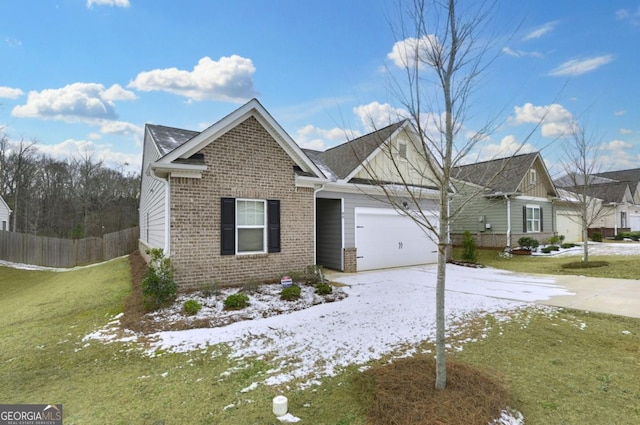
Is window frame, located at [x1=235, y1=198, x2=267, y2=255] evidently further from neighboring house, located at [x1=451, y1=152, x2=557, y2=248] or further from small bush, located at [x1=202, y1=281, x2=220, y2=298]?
neighboring house, located at [x1=451, y1=152, x2=557, y2=248]

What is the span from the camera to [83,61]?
12.9 meters

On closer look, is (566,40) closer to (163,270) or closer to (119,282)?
(163,270)

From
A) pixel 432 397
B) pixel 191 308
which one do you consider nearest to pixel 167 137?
pixel 191 308

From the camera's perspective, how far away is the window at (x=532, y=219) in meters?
19.4

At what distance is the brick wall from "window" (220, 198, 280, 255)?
165 mm

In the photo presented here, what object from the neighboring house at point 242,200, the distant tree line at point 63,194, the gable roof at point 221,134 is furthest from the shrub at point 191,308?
the distant tree line at point 63,194

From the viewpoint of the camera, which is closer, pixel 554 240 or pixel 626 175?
pixel 554 240

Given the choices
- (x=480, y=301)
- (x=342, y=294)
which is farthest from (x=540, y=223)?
(x=342, y=294)

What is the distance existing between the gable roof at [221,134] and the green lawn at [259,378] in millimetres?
4013

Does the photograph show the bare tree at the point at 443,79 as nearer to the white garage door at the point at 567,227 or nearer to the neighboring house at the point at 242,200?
the neighboring house at the point at 242,200

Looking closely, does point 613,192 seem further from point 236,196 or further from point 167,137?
point 167,137

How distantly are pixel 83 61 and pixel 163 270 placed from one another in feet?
37.4

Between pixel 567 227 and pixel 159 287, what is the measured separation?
92.0 feet

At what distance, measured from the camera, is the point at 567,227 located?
23734mm
